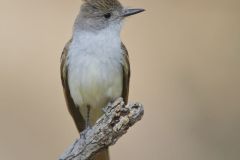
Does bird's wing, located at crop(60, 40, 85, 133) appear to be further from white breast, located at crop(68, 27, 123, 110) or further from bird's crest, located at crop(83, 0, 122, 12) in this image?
bird's crest, located at crop(83, 0, 122, 12)

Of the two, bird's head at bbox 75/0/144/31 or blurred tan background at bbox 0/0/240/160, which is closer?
bird's head at bbox 75/0/144/31

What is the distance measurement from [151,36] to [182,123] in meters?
0.67

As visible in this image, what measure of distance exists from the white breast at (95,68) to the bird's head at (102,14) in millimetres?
57

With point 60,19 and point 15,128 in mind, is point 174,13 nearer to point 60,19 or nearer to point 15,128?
point 60,19

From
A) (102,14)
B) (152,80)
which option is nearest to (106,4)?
(102,14)

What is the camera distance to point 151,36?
6.18m

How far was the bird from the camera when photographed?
4.52 m

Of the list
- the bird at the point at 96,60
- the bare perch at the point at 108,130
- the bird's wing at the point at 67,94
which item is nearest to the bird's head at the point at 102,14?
the bird at the point at 96,60

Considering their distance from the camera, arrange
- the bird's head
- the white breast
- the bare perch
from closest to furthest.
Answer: the bare perch < the white breast < the bird's head

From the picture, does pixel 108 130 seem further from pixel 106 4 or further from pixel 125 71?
pixel 106 4

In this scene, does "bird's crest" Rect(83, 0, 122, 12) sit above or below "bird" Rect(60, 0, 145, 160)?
above

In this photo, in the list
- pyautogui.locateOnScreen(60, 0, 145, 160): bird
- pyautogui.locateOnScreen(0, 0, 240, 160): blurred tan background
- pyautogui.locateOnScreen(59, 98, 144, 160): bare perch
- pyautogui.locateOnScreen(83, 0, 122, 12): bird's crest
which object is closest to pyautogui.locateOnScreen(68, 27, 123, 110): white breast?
pyautogui.locateOnScreen(60, 0, 145, 160): bird

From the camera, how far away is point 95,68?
177 inches

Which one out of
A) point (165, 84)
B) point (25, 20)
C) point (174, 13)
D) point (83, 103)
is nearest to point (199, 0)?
point (174, 13)
